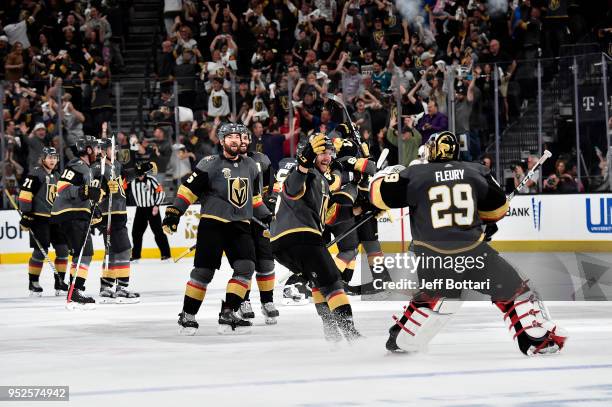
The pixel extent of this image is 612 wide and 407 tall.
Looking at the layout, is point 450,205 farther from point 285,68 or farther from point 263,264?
point 285,68

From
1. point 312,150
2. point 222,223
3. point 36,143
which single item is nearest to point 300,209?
point 312,150

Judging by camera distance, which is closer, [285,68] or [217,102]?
[217,102]

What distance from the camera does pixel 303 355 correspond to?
8.20m

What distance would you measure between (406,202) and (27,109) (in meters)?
12.1

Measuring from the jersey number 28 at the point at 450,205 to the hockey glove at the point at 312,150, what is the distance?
1022 millimetres

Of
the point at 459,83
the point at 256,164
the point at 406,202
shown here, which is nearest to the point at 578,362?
the point at 406,202

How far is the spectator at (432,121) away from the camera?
17891mm

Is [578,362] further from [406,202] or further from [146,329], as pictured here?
[146,329]

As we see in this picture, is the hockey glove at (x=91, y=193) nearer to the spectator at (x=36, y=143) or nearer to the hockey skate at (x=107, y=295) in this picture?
the hockey skate at (x=107, y=295)

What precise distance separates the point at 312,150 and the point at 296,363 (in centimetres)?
153

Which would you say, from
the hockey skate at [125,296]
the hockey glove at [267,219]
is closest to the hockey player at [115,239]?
the hockey skate at [125,296]

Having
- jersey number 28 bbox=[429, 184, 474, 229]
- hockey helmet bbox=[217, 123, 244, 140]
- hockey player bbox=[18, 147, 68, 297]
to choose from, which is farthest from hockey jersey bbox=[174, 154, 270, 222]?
hockey player bbox=[18, 147, 68, 297]

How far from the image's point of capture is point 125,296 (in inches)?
517

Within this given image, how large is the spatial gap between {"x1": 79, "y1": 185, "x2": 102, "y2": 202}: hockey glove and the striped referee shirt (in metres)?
5.81
